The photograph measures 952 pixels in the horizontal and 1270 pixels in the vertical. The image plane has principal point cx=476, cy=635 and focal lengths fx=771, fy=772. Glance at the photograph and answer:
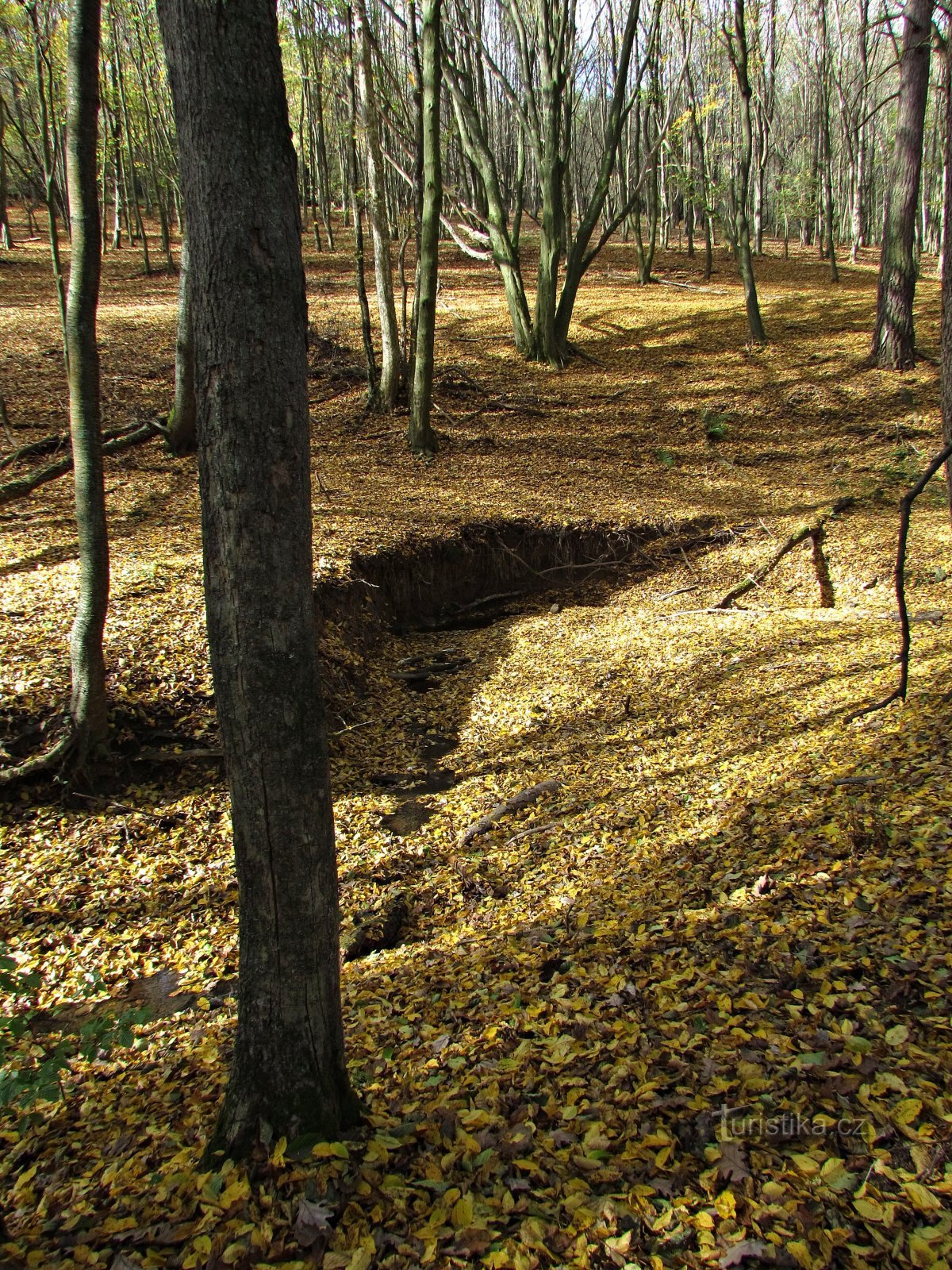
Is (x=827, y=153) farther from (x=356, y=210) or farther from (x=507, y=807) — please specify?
(x=507, y=807)

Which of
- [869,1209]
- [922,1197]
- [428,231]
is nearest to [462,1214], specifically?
[869,1209]

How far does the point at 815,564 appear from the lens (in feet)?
31.6

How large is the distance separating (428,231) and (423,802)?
8945 millimetres

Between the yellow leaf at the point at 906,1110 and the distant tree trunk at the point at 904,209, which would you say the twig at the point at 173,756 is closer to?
the yellow leaf at the point at 906,1110

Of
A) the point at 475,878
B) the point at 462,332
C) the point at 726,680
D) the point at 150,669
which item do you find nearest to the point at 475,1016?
the point at 475,878

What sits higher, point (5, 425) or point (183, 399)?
point (183, 399)

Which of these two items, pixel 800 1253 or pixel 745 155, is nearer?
pixel 800 1253

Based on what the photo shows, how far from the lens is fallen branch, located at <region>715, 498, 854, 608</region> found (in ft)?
29.6

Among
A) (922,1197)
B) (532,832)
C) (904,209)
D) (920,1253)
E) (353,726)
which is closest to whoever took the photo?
(920,1253)

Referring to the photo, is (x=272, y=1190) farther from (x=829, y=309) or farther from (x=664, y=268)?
(x=664, y=268)

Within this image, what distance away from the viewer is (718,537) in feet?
35.0

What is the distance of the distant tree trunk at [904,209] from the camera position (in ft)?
45.0

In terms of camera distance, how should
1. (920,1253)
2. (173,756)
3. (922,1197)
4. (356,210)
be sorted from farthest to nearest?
(356,210) < (173,756) < (922,1197) < (920,1253)

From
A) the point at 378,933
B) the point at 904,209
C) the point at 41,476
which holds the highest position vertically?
the point at 904,209
